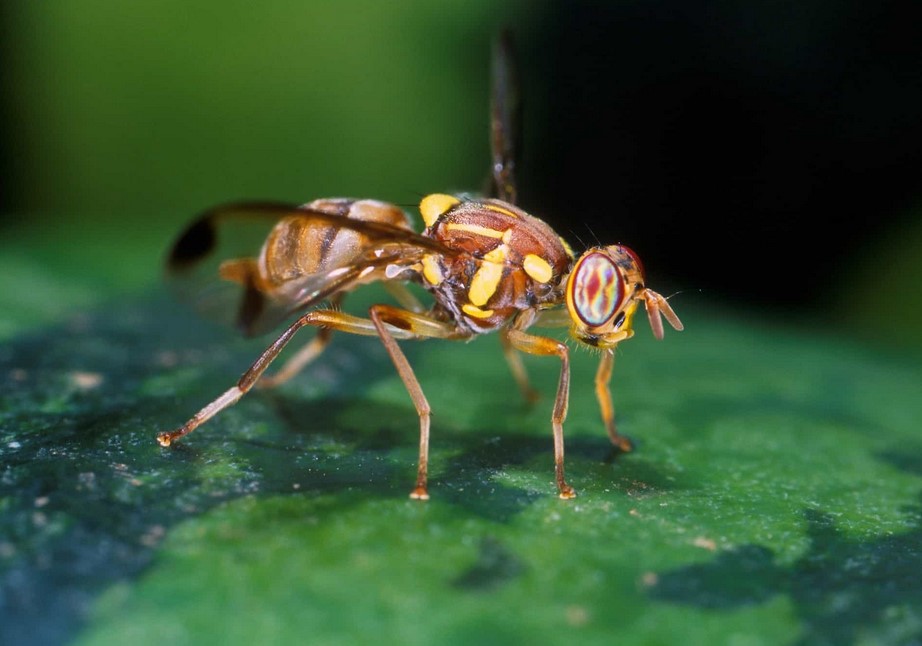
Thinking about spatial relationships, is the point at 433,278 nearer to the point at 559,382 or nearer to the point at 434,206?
the point at 434,206

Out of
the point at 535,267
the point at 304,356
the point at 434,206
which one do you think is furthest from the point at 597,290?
the point at 304,356

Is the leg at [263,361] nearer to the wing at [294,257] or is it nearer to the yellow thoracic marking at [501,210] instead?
the wing at [294,257]

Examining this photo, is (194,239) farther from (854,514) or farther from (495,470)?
(854,514)

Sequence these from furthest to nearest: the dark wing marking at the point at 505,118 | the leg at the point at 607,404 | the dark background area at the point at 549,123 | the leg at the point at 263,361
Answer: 1. the dark background area at the point at 549,123
2. the dark wing marking at the point at 505,118
3. the leg at the point at 607,404
4. the leg at the point at 263,361

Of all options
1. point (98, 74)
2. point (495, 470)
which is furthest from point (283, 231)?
point (98, 74)

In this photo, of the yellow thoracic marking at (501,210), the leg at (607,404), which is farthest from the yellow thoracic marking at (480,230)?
the leg at (607,404)
